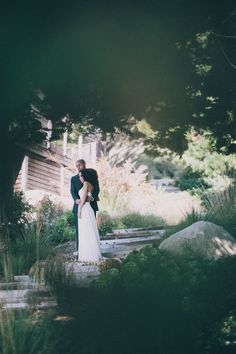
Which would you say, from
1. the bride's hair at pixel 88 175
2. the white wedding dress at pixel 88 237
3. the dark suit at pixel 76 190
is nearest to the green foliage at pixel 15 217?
the dark suit at pixel 76 190

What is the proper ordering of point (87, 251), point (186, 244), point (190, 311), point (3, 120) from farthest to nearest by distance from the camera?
point (87, 251) → point (186, 244) → point (3, 120) → point (190, 311)

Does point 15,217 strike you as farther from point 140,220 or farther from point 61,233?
point 140,220

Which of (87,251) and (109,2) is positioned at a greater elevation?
(109,2)

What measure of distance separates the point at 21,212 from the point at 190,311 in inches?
200

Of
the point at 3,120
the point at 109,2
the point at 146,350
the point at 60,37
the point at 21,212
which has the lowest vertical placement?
the point at 146,350

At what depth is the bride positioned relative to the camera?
380 inches

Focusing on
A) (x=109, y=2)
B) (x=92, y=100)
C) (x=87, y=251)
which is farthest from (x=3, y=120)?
(x=87, y=251)

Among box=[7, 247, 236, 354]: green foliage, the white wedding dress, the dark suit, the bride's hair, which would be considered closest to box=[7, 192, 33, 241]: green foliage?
the dark suit

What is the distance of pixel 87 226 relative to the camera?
32.2 feet

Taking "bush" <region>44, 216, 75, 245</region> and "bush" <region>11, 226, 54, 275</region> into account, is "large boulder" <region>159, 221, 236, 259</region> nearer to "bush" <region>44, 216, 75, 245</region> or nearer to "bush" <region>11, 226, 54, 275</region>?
"bush" <region>11, 226, 54, 275</region>

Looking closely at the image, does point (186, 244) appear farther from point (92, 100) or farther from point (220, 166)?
point (220, 166)

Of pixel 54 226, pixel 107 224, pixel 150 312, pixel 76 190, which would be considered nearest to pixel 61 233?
pixel 54 226

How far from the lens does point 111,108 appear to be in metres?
6.76

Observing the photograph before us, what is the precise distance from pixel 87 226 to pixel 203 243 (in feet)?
7.27
